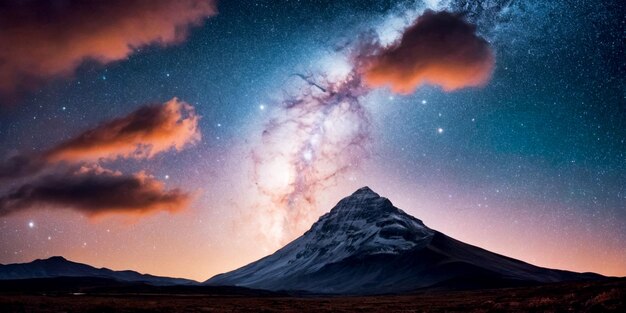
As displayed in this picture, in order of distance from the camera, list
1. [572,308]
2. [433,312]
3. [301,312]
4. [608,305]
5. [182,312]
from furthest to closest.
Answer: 1. [301,312]
2. [182,312]
3. [433,312]
4. [572,308]
5. [608,305]

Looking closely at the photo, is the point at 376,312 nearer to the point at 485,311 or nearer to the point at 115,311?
the point at 485,311

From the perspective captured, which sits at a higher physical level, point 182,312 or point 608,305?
point 608,305

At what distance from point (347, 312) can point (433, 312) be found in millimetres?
12315

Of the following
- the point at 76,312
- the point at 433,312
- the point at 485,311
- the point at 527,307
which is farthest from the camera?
the point at 76,312

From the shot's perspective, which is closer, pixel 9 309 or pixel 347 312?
pixel 9 309

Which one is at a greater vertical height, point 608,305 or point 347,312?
point 608,305

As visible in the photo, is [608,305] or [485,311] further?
[485,311]

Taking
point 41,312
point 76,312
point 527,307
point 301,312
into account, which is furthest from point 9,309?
point 527,307

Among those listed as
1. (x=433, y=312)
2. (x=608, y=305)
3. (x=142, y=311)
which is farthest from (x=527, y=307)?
(x=142, y=311)

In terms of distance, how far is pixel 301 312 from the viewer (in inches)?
1818

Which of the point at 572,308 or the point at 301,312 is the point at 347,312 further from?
the point at 572,308

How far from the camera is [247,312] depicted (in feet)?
152

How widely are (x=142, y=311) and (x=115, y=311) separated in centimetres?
258

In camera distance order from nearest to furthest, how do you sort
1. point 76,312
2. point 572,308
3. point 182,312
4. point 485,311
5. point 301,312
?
Answer: 1. point 572,308
2. point 485,311
3. point 76,312
4. point 182,312
5. point 301,312
